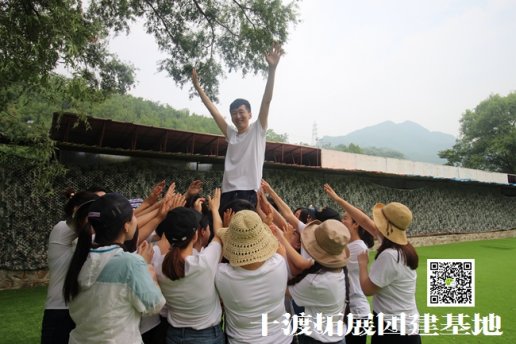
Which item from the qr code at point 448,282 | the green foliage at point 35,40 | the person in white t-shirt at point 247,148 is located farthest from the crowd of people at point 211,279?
the qr code at point 448,282

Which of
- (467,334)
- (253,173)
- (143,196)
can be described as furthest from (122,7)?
(467,334)

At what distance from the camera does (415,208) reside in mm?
13312

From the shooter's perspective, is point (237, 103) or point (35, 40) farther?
point (35, 40)

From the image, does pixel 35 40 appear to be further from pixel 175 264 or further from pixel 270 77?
pixel 175 264

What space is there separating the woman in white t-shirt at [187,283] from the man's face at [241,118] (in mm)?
1261

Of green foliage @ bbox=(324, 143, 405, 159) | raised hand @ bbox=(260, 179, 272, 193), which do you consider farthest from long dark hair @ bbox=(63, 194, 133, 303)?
green foliage @ bbox=(324, 143, 405, 159)

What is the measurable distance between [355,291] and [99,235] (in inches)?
76.3

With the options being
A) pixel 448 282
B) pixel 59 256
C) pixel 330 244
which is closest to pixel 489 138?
pixel 448 282

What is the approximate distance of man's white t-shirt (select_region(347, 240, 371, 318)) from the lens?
8.64 ft

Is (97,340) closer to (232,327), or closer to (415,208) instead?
(232,327)

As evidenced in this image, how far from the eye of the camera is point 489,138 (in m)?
31.9

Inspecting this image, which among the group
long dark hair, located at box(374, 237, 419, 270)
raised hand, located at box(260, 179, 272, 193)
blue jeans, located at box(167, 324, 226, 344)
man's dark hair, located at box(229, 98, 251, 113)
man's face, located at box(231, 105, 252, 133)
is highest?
man's dark hair, located at box(229, 98, 251, 113)

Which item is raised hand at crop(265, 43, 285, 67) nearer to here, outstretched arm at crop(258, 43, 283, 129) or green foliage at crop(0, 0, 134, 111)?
outstretched arm at crop(258, 43, 283, 129)

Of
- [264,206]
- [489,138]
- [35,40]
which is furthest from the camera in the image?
[489,138]
